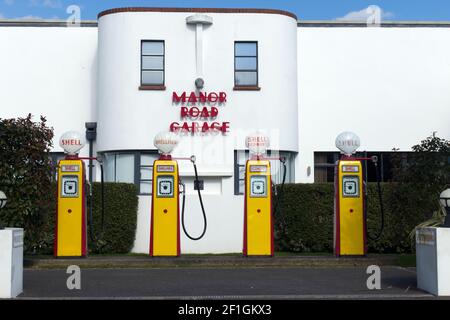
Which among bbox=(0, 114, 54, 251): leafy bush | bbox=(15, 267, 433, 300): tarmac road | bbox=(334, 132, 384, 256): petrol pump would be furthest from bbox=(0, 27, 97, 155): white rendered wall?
bbox=(334, 132, 384, 256): petrol pump

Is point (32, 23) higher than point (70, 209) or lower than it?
higher

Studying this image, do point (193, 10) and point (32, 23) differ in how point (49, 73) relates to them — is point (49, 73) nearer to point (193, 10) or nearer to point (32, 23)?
point (32, 23)

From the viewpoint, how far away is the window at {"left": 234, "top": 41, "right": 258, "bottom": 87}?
2256cm

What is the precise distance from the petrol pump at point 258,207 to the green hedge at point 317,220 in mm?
2138

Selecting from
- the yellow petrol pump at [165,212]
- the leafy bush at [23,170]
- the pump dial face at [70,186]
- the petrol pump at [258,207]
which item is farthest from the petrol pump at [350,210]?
the leafy bush at [23,170]

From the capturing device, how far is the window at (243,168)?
22.1 meters

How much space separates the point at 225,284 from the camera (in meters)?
12.6

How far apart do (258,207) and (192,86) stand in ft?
21.6

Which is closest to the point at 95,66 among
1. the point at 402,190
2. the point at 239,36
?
the point at 239,36

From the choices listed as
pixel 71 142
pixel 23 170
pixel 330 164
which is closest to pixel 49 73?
pixel 71 142

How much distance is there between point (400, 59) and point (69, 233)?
1243cm

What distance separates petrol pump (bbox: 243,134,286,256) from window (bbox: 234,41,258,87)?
241 inches

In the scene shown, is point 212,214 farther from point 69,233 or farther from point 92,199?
point 69,233

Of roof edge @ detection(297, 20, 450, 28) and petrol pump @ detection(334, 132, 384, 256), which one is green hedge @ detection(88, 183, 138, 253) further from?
roof edge @ detection(297, 20, 450, 28)
